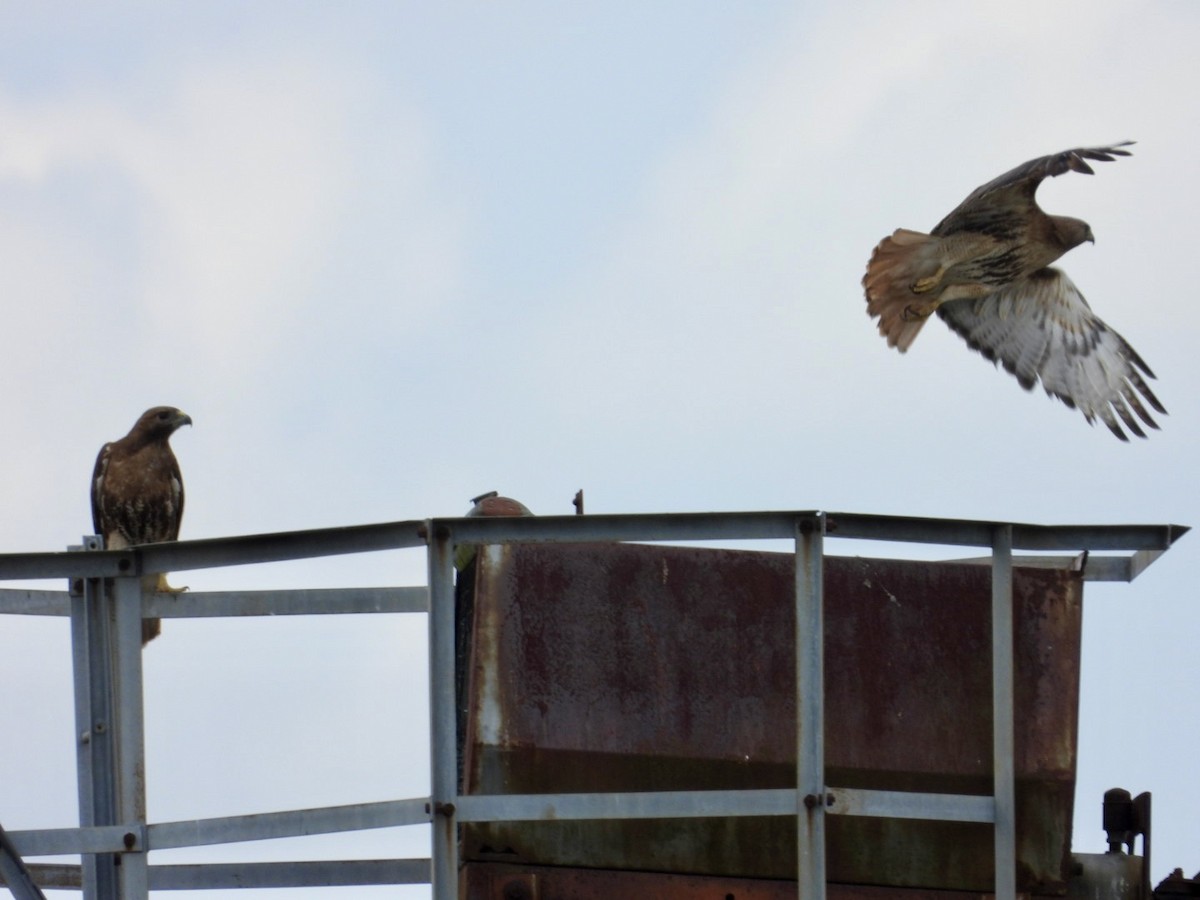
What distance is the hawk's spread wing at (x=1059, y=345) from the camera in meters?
10.2

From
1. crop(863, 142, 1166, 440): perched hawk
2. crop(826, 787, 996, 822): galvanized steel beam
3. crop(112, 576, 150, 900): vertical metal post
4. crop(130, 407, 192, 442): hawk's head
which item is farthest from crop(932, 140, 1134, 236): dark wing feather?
crop(112, 576, 150, 900): vertical metal post

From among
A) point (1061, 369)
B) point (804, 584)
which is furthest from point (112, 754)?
point (1061, 369)

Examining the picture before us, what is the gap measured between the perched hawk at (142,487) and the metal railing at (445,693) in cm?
→ 450

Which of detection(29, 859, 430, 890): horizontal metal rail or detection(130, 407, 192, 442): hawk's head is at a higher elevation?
detection(130, 407, 192, 442): hawk's head

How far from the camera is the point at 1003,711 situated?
5.65 meters

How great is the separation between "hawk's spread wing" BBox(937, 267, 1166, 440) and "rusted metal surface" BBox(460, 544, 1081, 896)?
415cm

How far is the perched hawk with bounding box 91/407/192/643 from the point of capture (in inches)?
411

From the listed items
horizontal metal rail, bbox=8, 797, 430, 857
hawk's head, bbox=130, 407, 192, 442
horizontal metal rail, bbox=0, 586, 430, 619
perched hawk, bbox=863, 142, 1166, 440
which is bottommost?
horizontal metal rail, bbox=8, 797, 430, 857

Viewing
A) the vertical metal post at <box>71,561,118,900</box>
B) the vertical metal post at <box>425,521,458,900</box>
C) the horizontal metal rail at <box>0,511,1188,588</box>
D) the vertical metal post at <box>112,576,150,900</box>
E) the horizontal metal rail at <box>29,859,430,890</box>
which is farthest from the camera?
the horizontal metal rail at <box>29,859,430,890</box>

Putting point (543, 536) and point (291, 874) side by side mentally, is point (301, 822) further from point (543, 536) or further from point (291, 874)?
point (291, 874)

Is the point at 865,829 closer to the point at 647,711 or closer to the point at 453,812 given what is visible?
the point at 647,711

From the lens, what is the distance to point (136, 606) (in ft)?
18.7

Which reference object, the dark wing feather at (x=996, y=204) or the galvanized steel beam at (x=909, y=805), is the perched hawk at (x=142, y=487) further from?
the galvanized steel beam at (x=909, y=805)

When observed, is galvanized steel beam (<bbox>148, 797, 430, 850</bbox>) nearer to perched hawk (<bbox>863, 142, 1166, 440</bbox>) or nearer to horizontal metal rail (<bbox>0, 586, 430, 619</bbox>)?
horizontal metal rail (<bbox>0, 586, 430, 619</bbox>)
